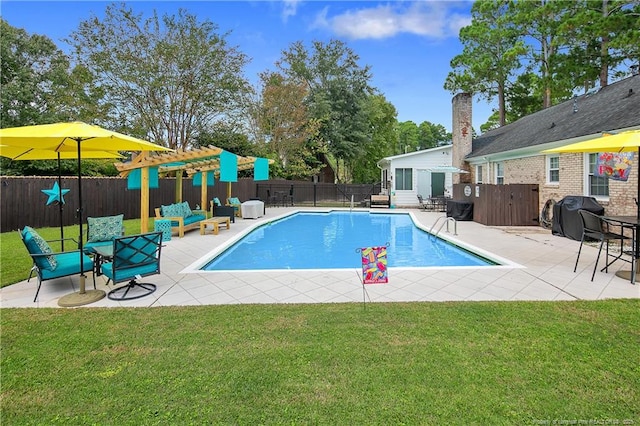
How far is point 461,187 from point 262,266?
1066 centimetres

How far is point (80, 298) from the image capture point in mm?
4605

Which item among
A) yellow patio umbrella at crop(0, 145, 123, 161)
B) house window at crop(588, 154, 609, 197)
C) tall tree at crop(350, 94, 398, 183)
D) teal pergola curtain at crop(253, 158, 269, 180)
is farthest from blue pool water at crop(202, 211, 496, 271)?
tall tree at crop(350, 94, 398, 183)

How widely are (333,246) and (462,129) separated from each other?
1221 centimetres

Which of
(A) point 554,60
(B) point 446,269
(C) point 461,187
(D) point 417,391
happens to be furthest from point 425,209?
(D) point 417,391

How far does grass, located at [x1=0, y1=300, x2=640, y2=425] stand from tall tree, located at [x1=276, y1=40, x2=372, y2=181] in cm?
2706

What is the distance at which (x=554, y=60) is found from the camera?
1903 cm

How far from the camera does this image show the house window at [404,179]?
20.6 m

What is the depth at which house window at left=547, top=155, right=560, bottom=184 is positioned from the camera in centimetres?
1124

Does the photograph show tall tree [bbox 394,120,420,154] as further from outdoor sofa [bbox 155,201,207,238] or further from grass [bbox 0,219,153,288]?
grass [bbox 0,219,153,288]

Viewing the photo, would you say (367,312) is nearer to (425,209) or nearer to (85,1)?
(425,209)

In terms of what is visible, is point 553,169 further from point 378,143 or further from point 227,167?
point 378,143

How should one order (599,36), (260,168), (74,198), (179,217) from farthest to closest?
(599,36) → (260,168) → (74,198) → (179,217)

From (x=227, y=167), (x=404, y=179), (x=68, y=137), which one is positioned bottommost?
(x=68, y=137)

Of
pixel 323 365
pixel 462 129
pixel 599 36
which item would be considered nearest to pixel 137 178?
pixel 323 365
